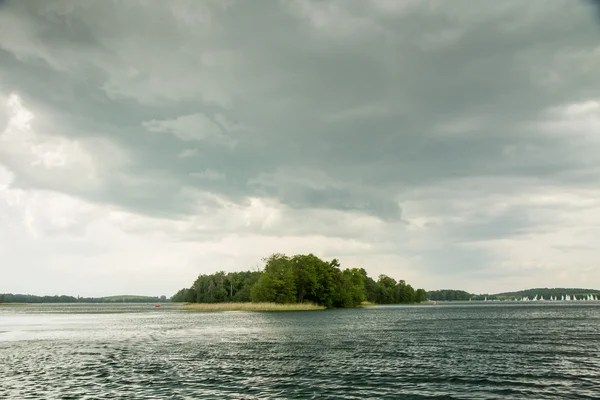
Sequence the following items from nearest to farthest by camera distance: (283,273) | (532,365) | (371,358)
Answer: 1. (532,365)
2. (371,358)
3. (283,273)

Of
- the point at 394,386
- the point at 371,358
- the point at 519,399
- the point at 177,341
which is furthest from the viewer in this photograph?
the point at 177,341

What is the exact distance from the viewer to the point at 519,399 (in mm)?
24688

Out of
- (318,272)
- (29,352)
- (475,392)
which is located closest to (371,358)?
(475,392)

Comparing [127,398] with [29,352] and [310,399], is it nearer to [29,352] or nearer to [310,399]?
[310,399]

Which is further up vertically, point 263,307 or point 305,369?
point 263,307

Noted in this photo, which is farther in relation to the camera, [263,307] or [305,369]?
[263,307]

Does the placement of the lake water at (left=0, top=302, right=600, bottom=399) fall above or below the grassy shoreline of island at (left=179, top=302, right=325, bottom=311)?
below

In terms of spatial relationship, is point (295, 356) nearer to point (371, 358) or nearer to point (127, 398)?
point (371, 358)

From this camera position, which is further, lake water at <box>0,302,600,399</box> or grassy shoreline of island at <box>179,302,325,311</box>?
grassy shoreline of island at <box>179,302,325,311</box>

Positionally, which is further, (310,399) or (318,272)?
(318,272)

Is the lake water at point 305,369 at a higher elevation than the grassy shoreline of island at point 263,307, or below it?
below

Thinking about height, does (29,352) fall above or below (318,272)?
below

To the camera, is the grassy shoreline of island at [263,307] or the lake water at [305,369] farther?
the grassy shoreline of island at [263,307]

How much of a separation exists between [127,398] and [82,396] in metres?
2.76
